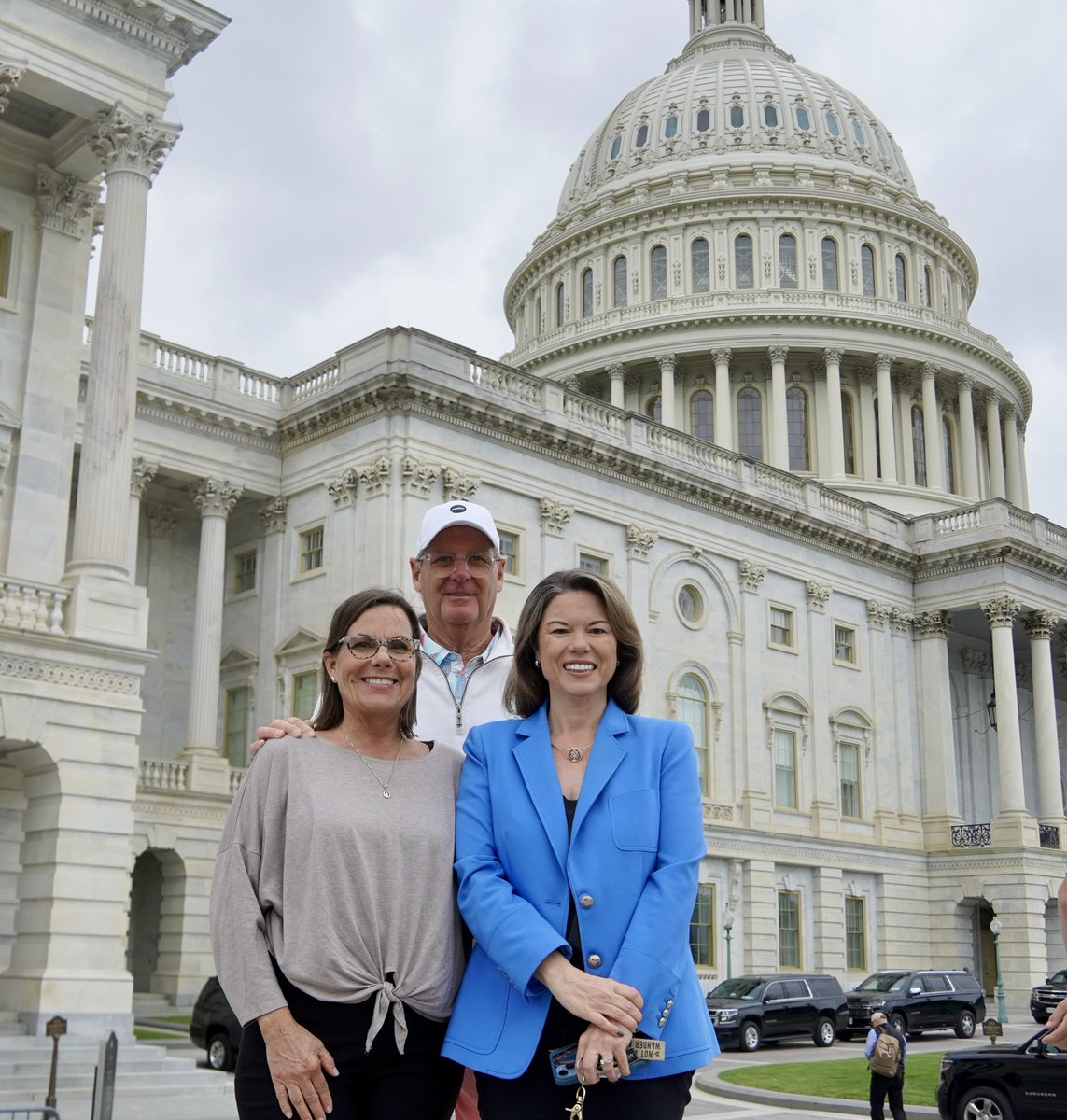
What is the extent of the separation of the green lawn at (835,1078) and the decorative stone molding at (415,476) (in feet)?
57.8

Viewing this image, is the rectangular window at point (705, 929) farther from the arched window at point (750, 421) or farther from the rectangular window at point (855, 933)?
the arched window at point (750, 421)

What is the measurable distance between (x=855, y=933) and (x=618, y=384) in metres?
31.8

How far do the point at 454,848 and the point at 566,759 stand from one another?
1.59 ft

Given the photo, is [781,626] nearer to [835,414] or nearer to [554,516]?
[554,516]

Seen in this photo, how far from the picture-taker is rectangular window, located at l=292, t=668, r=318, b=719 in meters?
40.1

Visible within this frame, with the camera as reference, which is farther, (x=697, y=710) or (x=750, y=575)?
(x=750, y=575)

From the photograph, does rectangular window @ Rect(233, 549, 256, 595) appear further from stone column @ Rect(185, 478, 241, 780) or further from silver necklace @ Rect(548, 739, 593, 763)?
silver necklace @ Rect(548, 739, 593, 763)

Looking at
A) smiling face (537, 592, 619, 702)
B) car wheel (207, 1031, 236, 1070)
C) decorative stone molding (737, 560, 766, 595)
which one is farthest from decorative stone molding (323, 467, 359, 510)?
smiling face (537, 592, 619, 702)

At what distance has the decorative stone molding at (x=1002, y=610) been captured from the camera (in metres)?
54.2

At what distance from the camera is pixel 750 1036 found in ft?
112

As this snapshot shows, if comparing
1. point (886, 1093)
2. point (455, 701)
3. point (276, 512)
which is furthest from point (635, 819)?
point (276, 512)

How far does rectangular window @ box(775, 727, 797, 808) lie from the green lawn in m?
19.0

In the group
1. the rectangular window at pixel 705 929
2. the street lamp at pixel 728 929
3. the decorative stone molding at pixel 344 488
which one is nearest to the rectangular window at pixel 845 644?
the rectangular window at pixel 705 929

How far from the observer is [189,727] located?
1577 inches
